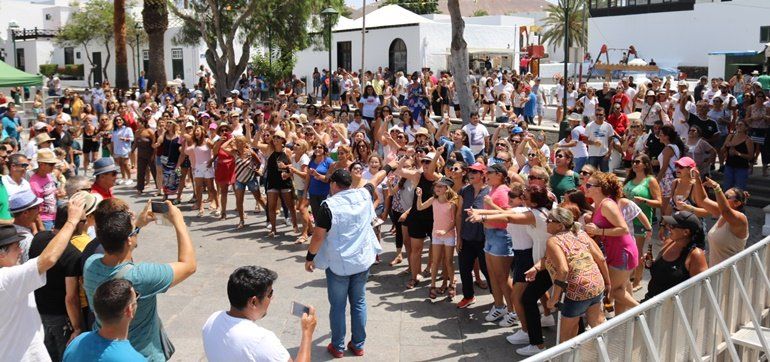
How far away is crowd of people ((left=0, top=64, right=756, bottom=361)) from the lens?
13.3ft

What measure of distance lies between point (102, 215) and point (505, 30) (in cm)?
3716

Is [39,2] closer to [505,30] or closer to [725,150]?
[505,30]

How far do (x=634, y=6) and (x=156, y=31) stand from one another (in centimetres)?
3356

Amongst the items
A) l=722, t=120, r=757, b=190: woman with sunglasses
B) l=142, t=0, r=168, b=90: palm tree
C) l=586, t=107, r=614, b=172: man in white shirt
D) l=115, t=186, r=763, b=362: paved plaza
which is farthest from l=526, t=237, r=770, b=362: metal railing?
l=142, t=0, r=168, b=90: palm tree

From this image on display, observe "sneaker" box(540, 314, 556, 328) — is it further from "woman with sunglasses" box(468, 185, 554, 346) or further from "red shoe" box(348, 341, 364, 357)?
"red shoe" box(348, 341, 364, 357)

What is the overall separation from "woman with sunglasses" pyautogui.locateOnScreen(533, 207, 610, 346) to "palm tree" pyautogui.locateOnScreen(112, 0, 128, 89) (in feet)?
86.2

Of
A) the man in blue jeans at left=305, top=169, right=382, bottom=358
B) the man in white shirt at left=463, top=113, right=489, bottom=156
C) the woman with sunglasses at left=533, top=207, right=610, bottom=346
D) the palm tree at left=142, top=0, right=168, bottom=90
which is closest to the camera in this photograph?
the woman with sunglasses at left=533, top=207, right=610, bottom=346

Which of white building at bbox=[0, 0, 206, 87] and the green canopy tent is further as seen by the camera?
white building at bbox=[0, 0, 206, 87]

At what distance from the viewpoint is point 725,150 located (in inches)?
464

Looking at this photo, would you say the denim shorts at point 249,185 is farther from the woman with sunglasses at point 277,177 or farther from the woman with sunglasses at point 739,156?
the woman with sunglasses at point 739,156

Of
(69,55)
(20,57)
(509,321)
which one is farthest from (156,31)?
(20,57)

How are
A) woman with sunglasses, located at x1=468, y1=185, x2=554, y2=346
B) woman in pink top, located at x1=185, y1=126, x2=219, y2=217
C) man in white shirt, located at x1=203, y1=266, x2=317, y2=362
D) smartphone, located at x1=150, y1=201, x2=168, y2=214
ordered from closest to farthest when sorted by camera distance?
man in white shirt, located at x1=203, y1=266, x2=317, y2=362 → smartphone, located at x1=150, y1=201, x2=168, y2=214 → woman with sunglasses, located at x1=468, y1=185, x2=554, y2=346 → woman in pink top, located at x1=185, y1=126, x2=219, y2=217

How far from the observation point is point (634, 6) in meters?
49.3

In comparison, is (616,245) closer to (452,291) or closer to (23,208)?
(452,291)
